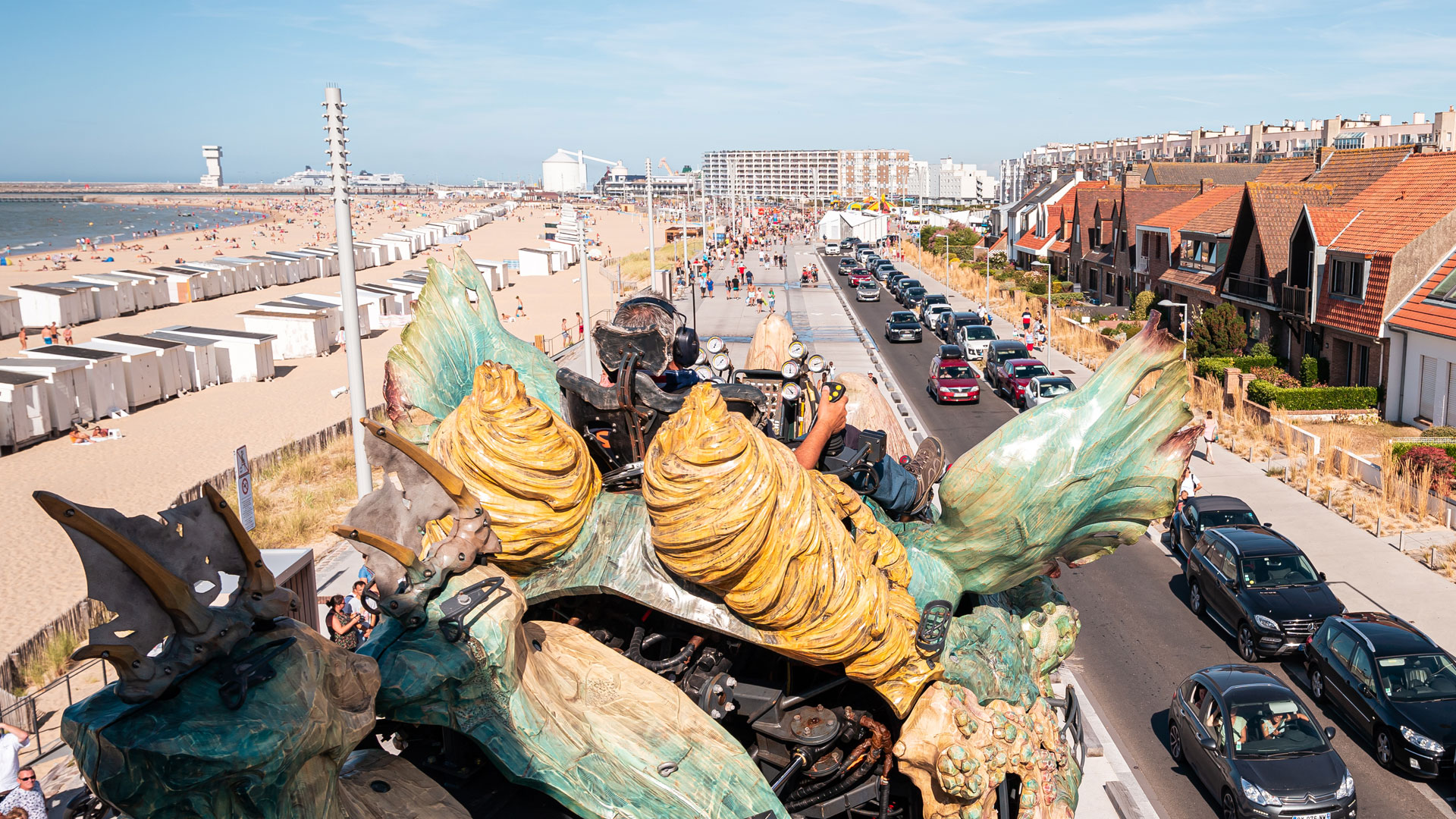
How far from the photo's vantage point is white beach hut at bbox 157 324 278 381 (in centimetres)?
4100

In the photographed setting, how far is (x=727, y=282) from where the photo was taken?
219 ft

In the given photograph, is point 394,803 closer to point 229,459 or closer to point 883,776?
point 883,776

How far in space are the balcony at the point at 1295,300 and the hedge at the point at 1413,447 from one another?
38.1ft

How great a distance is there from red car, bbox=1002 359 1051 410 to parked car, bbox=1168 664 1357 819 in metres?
22.4

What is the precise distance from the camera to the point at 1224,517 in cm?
2198

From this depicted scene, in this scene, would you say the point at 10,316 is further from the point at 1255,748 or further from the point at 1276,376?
the point at 1255,748

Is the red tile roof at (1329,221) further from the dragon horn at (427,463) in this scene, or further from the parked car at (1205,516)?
the dragon horn at (427,463)

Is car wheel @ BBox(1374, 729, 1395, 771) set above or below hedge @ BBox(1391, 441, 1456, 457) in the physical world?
below

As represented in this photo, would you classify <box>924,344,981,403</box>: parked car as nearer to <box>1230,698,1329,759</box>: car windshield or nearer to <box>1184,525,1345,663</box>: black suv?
<box>1184,525,1345,663</box>: black suv

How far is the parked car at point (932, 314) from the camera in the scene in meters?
55.6

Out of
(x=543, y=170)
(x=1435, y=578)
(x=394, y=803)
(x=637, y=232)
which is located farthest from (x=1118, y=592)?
(x=637, y=232)

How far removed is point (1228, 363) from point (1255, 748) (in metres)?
26.3

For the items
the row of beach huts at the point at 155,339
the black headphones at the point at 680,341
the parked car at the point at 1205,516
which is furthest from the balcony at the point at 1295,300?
the black headphones at the point at 680,341

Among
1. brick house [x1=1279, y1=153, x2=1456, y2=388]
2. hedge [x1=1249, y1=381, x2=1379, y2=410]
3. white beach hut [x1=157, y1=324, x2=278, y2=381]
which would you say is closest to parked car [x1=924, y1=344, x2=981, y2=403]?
hedge [x1=1249, y1=381, x2=1379, y2=410]
